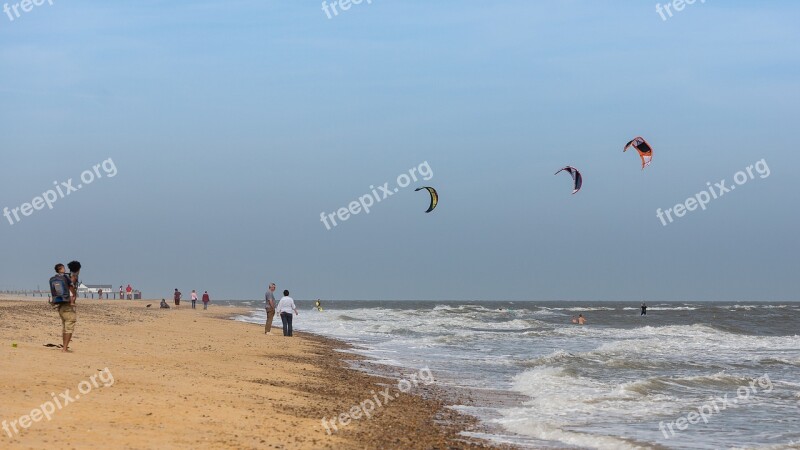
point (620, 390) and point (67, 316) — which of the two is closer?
point (67, 316)

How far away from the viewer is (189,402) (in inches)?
399

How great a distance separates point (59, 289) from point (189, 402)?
506 cm

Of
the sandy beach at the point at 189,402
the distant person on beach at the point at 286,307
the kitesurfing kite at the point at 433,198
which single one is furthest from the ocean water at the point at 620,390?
the kitesurfing kite at the point at 433,198

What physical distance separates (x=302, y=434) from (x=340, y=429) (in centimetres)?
70

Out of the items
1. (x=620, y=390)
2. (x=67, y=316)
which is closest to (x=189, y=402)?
(x=67, y=316)

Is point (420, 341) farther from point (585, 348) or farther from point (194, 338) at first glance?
point (194, 338)

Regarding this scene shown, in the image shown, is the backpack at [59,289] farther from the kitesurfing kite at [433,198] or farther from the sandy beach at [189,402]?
the kitesurfing kite at [433,198]

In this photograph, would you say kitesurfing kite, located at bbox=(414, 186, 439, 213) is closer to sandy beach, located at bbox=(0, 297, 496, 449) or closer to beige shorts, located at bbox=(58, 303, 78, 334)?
sandy beach, located at bbox=(0, 297, 496, 449)

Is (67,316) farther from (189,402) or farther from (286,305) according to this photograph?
(286,305)

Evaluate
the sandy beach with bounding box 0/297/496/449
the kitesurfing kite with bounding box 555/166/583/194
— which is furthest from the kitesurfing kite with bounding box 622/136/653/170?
the sandy beach with bounding box 0/297/496/449

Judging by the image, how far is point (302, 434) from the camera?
9250 millimetres

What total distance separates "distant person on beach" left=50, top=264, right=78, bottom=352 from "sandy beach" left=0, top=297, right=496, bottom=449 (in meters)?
0.35

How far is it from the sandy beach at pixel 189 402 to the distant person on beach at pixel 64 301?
0.35m

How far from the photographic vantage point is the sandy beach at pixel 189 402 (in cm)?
825
